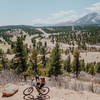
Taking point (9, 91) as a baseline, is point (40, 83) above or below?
above

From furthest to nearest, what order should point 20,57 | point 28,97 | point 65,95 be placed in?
point 20,57
point 65,95
point 28,97

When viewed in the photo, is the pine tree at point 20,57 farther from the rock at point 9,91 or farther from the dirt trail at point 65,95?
the rock at point 9,91

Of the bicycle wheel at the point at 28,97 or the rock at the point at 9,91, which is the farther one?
the rock at the point at 9,91

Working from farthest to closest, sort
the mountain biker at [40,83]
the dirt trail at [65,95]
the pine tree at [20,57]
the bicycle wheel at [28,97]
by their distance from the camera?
the pine tree at [20,57], the dirt trail at [65,95], the bicycle wheel at [28,97], the mountain biker at [40,83]

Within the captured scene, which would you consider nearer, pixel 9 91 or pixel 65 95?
pixel 9 91

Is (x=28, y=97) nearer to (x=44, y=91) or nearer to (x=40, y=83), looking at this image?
(x=44, y=91)

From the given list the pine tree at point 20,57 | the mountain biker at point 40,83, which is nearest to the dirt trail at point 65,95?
the mountain biker at point 40,83

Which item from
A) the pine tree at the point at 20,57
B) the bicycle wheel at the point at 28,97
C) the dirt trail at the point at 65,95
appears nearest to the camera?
the bicycle wheel at the point at 28,97

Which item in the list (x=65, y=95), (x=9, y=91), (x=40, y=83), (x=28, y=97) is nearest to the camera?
(x=40, y=83)

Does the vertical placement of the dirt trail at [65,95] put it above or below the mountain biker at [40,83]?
below

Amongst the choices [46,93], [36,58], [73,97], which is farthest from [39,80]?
[36,58]

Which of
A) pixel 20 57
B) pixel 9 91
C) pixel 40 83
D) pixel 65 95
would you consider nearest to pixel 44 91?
pixel 40 83

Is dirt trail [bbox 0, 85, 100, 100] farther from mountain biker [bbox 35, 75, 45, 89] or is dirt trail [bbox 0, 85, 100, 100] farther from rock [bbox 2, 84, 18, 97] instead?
mountain biker [bbox 35, 75, 45, 89]

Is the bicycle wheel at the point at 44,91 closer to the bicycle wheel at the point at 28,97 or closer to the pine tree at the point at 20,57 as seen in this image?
the bicycle wheel at the point at 28,97
